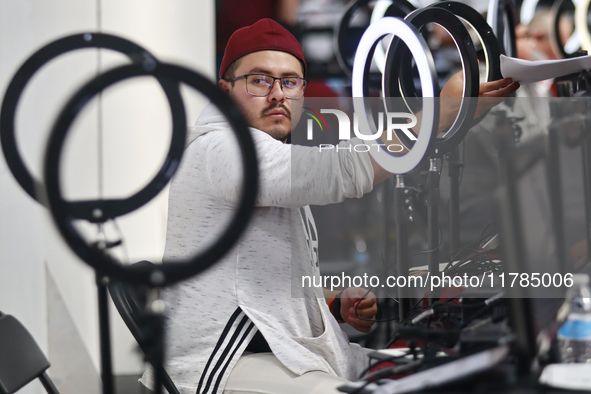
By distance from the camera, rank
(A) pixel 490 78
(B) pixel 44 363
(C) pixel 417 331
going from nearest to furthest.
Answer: (C) pixel 417 331
(B) pixel 44 363
(A) pixel 490 78

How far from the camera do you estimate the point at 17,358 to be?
79cm

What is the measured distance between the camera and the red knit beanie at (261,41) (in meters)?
1.17

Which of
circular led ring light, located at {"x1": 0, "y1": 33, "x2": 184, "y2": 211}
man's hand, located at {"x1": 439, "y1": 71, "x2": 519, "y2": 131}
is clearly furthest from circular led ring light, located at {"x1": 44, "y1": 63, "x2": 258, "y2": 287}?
man's hand, located at {"x1": 439, "y1": 71, "x2": 519, "y2": 131}

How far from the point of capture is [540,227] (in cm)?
76

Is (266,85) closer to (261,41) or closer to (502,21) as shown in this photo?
(261,41)

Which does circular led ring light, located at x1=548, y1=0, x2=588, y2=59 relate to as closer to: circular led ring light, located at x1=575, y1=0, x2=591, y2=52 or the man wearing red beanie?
circular led ring light, located at x1=575, y1=0, x2=591, y2=52

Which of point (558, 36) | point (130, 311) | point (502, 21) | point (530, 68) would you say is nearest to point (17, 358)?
point (130, 311)

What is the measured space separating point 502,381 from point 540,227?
10.8 inches

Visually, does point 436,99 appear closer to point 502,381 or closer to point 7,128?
point 502,381

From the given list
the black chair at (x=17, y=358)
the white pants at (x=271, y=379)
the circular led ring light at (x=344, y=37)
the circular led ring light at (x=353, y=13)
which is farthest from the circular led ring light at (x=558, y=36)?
the black chair at (x=17, y=358)

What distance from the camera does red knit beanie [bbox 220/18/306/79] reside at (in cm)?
117

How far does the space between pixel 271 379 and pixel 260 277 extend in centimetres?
19

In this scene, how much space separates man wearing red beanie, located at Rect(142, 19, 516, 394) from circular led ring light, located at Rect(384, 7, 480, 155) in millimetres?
28

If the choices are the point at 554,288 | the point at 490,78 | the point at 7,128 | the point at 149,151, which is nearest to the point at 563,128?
the point at 490,78
